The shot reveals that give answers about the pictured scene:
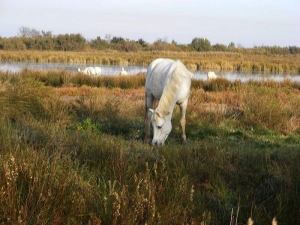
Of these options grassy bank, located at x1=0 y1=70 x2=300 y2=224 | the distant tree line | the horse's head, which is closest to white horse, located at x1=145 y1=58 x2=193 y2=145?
the horse's head

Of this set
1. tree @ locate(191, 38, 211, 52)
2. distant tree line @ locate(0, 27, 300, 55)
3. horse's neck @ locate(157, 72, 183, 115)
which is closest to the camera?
horse's neck @ locate(157, 72, 183, 115)

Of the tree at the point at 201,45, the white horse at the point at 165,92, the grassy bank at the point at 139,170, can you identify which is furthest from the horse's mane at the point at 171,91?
the tree at the point at 201,45

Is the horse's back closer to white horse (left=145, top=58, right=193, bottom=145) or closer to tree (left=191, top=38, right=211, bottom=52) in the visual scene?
white horse (left=145, top=58, right=193, bottom=145)

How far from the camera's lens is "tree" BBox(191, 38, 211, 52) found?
7950 cm

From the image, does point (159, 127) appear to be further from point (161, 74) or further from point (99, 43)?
point (99, 43)

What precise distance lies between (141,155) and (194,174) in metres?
0.78

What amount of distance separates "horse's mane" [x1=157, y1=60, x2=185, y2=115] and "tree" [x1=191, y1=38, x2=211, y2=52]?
7211 centimetres

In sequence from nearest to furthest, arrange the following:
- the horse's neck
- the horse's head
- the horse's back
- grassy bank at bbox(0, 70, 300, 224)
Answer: grassy bank at bbox(0, 70, 300, 224), the horse's head, the horse's neck, the horse's back

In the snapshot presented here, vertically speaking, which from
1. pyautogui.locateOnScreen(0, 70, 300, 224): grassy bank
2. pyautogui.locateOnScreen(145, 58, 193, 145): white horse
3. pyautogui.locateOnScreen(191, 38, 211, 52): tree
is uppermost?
pyautogui.locateOnScreen(191, 38, 211, 52): tree

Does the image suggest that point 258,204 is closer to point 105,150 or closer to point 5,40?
point 105,150

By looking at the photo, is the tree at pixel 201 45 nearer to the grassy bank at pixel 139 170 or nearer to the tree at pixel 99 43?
the tree at pixel 99 43

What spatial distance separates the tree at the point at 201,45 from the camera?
261ft

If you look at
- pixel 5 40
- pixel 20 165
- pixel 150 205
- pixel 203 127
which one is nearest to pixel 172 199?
pixel 150 205

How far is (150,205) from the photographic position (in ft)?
11.6
